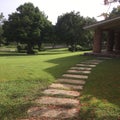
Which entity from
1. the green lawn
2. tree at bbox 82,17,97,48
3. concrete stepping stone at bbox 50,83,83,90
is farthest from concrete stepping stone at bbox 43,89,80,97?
tree at bbox 82,17,97,48

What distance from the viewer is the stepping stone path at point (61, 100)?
260 inches

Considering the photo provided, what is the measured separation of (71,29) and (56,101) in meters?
32.6

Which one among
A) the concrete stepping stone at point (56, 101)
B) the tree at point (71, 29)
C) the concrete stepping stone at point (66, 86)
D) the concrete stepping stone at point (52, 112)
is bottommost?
the concrete stepping stone at point (52, 112)

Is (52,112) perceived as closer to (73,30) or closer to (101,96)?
(101,96)

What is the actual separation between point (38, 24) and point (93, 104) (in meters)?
29.2

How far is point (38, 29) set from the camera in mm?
34906

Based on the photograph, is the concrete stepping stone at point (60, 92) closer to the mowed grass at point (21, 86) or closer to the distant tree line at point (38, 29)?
the mowed grass at point (21, 86)

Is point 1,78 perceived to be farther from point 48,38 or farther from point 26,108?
point 48,38

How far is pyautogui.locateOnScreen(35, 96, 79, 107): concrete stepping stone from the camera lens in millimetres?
7469

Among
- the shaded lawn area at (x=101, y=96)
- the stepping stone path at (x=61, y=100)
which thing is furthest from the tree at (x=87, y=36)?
the stepping stone path at (x=61, y=100)

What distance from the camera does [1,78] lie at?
10.3m

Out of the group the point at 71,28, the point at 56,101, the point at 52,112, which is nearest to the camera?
the point at 52,112

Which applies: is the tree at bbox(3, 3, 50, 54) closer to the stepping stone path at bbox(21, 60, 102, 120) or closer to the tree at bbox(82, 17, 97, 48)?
the tree at bbox(82, 17, 97, 48)

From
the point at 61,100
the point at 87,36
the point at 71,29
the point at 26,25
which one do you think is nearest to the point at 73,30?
the point at 71,29
